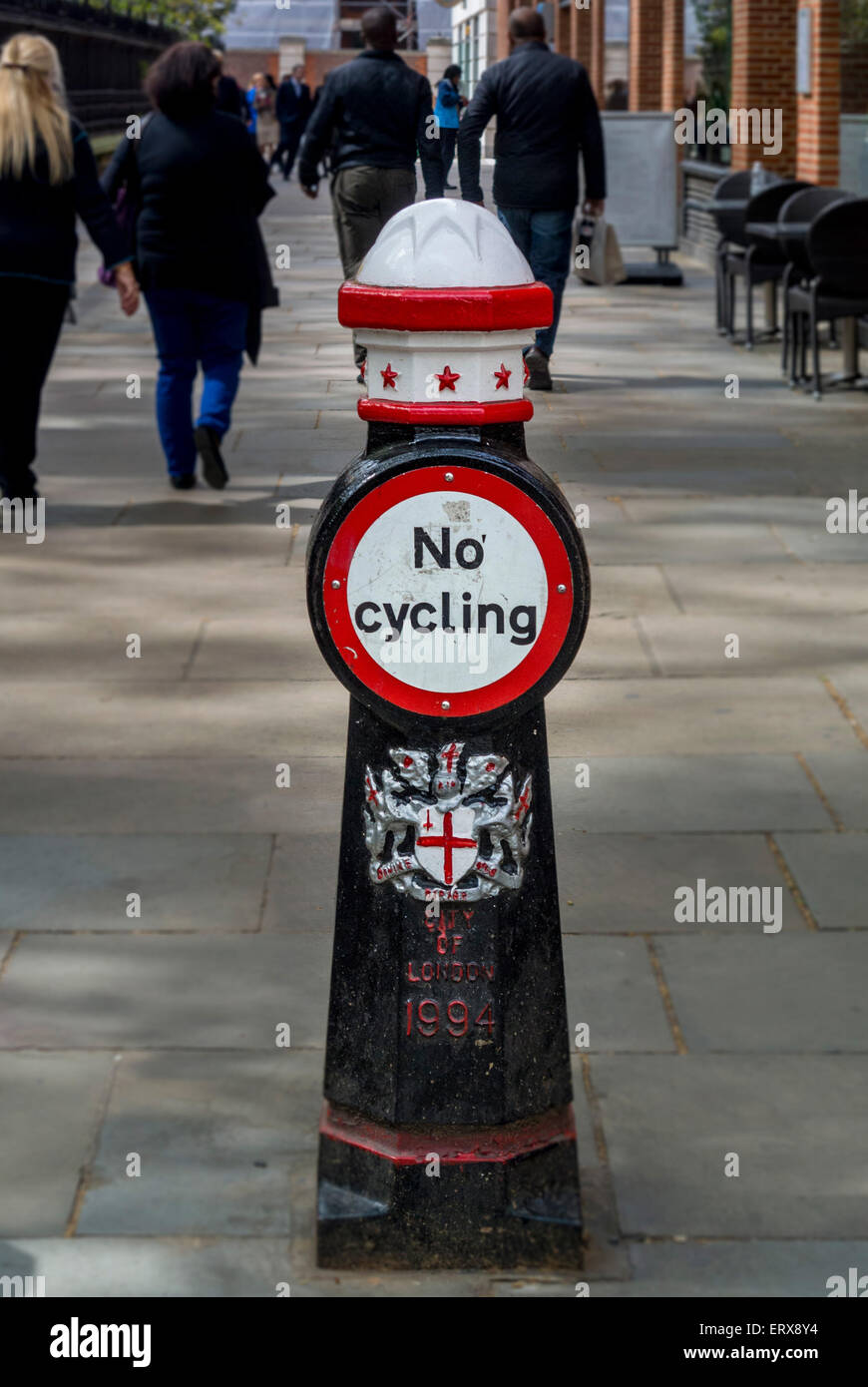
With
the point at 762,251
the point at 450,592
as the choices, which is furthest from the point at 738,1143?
the point at 762,251

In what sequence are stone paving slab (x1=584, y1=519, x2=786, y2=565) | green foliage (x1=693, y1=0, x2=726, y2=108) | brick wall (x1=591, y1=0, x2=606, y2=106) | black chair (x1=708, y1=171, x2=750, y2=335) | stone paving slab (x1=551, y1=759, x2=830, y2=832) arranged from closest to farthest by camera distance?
stone paving slab (x1=551, y1=759, x2=830, y2=832) → stone paving slab (x1=584, y1=519, x2=786, y2=565) → black chair (x1=708, y1=171, x2=750, y2=335) → green foliage (x1=693, y1=0, x2=726, y2=108) → brick wall (x1=591, y1=0, x2=606, y2=106)

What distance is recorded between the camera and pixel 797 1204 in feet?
10.2

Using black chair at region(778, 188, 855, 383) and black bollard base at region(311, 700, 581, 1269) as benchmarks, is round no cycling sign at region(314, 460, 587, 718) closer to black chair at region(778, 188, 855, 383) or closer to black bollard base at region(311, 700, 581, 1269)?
black bollard base at region(311, 700, 581, 1269)

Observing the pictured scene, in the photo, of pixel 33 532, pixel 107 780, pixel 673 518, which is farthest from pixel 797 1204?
pixel 33 532

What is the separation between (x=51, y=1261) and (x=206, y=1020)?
83 centimetres

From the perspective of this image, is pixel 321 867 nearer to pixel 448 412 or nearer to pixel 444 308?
pixel 448 412

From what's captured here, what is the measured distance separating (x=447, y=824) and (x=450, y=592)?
352 mm

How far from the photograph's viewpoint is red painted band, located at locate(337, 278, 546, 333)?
2.69 meters

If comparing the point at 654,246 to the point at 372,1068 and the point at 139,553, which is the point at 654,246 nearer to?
the point at 139,553

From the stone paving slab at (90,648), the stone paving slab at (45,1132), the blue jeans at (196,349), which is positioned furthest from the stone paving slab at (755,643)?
the stone paving slab at (45,1132)

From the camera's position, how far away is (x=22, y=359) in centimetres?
805

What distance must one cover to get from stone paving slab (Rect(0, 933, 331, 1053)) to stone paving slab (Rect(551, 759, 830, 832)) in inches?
37.3

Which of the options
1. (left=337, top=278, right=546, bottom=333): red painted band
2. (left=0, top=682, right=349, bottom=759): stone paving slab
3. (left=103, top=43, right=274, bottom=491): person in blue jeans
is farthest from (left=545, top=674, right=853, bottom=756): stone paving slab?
(left=103, top=43, right=274, bottom=491): person in blue jeans

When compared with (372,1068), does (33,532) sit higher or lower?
higher
